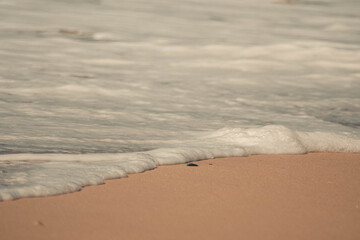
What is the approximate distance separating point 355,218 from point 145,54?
3954 mm

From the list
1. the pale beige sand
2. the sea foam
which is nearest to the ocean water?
the sea foam

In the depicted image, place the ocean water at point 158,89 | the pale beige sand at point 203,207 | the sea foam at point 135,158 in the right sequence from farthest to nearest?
the ocean water at point 158,89 < the sea foam at point 135,158 < the pale beige sand at point 203,207

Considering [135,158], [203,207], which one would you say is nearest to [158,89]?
[135,158]

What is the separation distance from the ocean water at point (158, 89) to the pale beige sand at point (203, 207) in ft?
0.44

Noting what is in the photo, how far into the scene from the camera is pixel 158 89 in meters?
4.20

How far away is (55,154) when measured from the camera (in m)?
2.46

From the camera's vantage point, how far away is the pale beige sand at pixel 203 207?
5.62 ft

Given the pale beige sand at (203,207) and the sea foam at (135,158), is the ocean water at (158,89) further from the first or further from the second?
the pale beige sand at (203,207)

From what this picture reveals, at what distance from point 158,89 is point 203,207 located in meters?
2.36

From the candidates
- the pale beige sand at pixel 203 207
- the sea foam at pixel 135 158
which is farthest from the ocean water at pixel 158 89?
the pale beige sand at pixel 203 207

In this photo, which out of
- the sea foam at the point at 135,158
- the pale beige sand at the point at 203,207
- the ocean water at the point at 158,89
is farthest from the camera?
the ocean water at the point at 158,89

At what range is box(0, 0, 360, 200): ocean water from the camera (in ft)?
8.32

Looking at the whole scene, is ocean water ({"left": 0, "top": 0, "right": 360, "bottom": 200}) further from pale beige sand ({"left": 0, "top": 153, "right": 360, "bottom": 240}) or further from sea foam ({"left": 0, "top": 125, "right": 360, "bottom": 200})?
pale beige sand ({"left": 0, "top": 153, "right": 360, "bottom": 240})

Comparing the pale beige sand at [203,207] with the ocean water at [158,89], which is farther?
the ocean water at [158,89]
